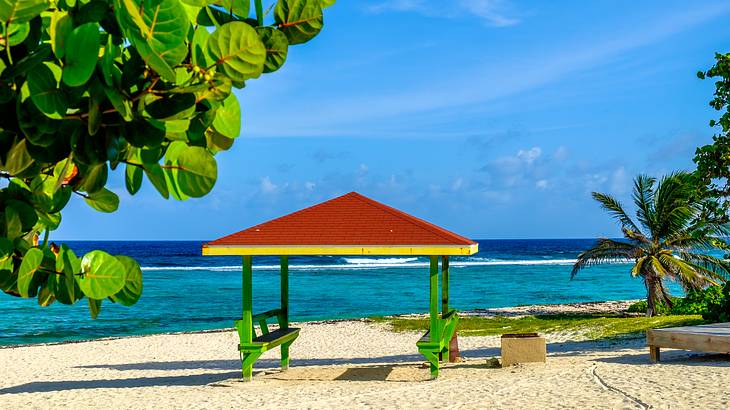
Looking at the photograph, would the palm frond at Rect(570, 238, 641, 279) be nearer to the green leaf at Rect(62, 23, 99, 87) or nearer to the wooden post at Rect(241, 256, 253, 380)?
the wooden post at Rect(241, 256, 253, 380)

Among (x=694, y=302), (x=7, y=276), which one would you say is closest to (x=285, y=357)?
(x=7, y=276)

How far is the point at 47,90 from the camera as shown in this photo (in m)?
1.31

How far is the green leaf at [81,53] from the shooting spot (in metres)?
1.24

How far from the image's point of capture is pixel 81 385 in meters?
13.1

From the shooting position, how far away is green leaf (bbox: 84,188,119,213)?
6.16 feet

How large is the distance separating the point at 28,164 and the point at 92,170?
0.43 feet

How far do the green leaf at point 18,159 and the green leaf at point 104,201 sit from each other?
0.30 metres

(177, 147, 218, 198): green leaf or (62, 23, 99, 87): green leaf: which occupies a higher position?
(62, 23, 99, 87): green leaf

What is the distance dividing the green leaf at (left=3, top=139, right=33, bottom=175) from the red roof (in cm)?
992

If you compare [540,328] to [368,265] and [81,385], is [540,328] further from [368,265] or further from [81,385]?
[368,265]

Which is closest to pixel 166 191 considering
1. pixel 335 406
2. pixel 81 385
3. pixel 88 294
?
pixel 88 294

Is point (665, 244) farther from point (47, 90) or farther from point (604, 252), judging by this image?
point (47, 90)

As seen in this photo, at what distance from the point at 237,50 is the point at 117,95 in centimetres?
23

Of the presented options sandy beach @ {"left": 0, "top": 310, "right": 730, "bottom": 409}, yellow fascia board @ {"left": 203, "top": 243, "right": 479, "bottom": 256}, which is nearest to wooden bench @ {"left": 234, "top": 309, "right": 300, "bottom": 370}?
sandy beach @ {"left": 0, "top": 310, "right": 730, "bottom": 409}
